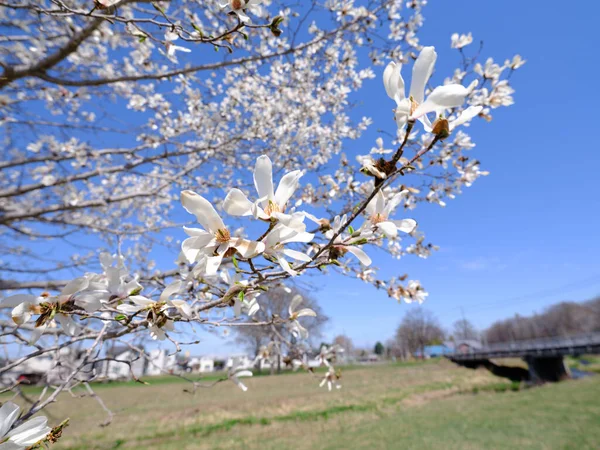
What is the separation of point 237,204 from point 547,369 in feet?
86.1

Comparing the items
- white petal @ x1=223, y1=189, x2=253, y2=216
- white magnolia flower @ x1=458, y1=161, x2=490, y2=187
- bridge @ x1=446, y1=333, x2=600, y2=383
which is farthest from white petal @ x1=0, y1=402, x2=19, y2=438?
bridge @ x1=446, y1=333, x2=600, y2=383

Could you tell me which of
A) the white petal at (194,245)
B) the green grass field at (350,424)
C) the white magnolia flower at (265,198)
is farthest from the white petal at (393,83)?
the green grass field at (350,424)

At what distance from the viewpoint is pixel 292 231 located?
0.56 m

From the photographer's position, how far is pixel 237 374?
1.26 m

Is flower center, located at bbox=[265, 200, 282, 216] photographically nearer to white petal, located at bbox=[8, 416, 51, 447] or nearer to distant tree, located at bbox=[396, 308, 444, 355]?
white petal, located at bbox=[8, 416, 51, 447]

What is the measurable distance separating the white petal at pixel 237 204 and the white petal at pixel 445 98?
337 mm

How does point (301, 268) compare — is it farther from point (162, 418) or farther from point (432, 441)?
point (162, 418)

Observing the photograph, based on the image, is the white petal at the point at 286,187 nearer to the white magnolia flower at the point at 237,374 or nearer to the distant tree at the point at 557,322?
the white magnolia flower at the point at 237,374

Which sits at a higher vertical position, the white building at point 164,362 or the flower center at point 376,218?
the flower center at point 376,218

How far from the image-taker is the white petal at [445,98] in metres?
0.49

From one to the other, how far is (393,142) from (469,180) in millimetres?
852

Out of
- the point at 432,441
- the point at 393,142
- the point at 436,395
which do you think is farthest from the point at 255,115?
the point at 436,395

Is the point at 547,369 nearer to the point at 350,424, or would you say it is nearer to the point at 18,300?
the point at 350,424

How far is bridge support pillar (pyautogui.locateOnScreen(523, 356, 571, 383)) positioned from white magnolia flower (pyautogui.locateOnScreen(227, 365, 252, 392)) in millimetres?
24438
